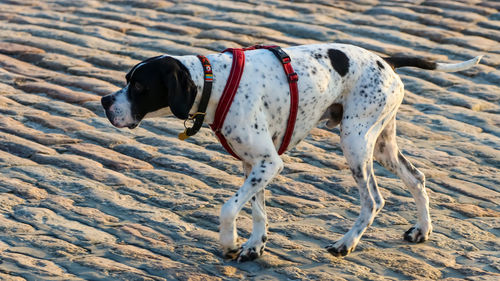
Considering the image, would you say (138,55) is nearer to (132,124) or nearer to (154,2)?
(154,2)

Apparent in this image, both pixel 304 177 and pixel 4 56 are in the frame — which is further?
pixel 4 56

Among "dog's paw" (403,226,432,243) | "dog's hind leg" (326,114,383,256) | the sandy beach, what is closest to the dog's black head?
the sandy beach

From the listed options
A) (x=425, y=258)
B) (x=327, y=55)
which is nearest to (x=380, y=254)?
(x=425, y=258)

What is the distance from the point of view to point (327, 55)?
5.20m

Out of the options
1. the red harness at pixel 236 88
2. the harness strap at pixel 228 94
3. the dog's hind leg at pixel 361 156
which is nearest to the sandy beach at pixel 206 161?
the dog's hind leg at pixel 361 156

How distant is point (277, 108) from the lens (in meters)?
4.94

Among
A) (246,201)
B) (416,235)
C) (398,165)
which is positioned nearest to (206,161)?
(398,165)

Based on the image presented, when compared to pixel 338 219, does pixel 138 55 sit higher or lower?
higher

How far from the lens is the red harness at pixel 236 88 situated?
4.76 meters

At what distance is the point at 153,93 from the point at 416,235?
72.7 inches

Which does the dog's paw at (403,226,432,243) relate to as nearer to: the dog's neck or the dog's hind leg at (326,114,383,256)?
the dog's hind leg at (326,114,383,256)

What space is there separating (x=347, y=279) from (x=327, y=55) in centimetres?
137

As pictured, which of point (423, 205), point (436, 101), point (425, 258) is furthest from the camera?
point (436, 101)

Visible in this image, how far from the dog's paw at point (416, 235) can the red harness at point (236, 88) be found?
938mm
